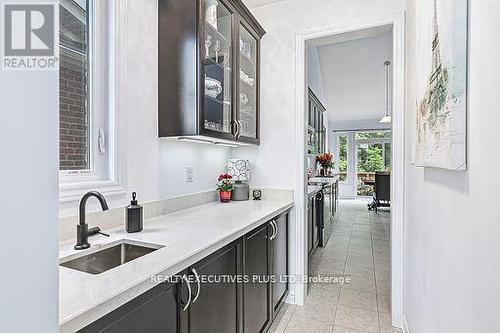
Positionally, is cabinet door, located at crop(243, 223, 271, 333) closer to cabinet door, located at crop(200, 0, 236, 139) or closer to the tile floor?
the tile floor

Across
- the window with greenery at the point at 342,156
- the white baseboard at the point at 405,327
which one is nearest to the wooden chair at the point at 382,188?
the window with greenery at the point at 342,156

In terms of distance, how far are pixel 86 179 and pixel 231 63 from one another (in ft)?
4.18

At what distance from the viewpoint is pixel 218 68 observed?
2.04 meters

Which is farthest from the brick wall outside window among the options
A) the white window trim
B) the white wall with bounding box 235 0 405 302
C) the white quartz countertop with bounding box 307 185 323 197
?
the white quartz countertop with bounding box 307 185 323 197

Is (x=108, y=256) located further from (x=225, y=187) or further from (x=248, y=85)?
(x=248, y=85)

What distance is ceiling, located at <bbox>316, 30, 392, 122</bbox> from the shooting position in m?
4.94

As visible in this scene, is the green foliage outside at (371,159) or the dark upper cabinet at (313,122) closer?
the dark upper cabinet at (313,122)

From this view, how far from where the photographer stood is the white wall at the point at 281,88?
252cm

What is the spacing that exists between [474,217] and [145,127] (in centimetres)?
165

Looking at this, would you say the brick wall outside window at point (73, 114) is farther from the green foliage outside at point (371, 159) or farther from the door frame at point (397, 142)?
the green foliage outside at point (371, 159)

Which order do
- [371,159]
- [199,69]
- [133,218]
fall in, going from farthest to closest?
1. [371,159]
2. [199,69]
3. [133,218]

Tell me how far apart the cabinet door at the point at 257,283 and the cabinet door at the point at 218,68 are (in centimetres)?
73

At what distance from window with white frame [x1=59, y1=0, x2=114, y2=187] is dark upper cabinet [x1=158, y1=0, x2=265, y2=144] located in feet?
1.18

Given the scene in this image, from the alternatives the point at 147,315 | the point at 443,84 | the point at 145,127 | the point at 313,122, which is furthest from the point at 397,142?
the point at 313,122
